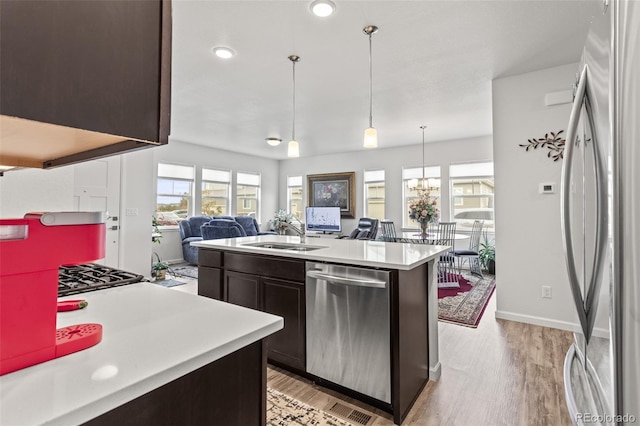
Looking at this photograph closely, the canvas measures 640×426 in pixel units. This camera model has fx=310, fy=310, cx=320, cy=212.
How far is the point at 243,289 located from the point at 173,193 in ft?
16.5

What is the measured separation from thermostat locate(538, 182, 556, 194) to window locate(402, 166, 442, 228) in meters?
3.48

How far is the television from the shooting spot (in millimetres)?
7340

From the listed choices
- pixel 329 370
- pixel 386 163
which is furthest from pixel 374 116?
pixel 329 370

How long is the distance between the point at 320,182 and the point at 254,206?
196 cm

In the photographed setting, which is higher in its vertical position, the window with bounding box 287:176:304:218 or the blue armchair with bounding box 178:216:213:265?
the window with bounding box 287:176:304:218

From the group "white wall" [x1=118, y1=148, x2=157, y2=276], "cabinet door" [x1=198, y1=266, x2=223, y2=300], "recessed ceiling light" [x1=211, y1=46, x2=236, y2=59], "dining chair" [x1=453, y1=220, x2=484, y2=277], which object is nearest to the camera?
"cabinet door" [x1=198, y1=266, x2=223, y2=300]

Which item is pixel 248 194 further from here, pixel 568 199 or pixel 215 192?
pixel 568 199

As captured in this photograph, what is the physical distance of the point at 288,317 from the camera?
221cm

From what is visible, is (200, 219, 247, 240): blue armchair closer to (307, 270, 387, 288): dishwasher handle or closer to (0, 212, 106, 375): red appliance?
(307, 270, 387, 288): dishwasher handle

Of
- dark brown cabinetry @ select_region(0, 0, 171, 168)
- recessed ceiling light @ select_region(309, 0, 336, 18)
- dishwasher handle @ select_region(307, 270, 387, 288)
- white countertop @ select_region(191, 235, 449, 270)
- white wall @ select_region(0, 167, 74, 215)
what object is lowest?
dishwasher handle @ select_region(307, 270, 387, 288)

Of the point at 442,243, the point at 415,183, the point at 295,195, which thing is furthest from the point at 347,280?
the point at 295,195

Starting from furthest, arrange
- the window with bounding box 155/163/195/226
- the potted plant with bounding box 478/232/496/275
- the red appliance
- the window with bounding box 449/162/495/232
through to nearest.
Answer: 1. the window with bounding box 155/163/195/226
2. the window with bounding box 449/162/495/232
3. the potted plant with bounding box 478/232/496/275
4. the red appliance

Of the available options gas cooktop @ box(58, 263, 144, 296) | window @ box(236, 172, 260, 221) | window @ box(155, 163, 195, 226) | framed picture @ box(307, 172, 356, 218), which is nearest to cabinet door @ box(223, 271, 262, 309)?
gas cooktop @ box(58, 263, 144, 296)

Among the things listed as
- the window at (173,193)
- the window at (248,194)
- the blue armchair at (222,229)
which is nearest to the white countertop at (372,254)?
the blue armchair at (222,229)
